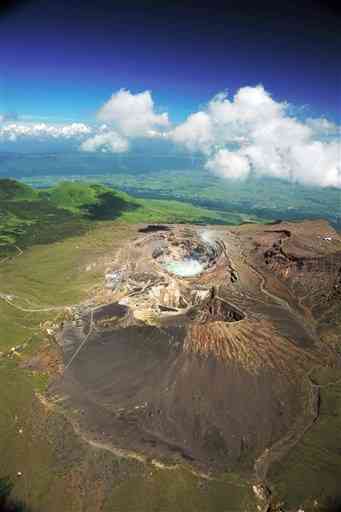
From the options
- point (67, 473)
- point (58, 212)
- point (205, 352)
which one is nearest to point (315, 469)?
point (205, 352)

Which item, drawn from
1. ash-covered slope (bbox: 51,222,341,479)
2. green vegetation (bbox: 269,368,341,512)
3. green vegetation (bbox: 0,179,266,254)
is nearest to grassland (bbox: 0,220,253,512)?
ash-covered slope (bbox: 51,222,341,479)

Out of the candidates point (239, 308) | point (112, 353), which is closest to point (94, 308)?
point (112, 353)

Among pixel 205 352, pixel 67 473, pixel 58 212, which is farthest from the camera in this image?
pixel 58 212

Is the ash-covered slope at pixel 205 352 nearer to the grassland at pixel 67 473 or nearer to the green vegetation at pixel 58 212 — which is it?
the grassland at pixel 67 473

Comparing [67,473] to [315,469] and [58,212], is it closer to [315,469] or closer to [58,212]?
[315,469]

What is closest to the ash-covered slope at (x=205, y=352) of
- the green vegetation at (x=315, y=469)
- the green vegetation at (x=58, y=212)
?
the green vegetation at (x=315, y=469)

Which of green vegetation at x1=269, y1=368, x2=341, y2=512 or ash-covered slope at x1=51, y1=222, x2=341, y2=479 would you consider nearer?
green vegetation at x1=269, y1=368, x2=341, y2=512

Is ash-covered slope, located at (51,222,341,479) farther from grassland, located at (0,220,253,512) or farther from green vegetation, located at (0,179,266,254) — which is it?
green vegetation, located at (0,179,266,254)

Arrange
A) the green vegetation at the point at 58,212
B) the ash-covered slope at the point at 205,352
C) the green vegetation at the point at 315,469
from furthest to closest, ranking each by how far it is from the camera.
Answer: the green vegetation at the point at 58,212
the ash-covered slope at the point at 205,352
the green vegetation at the point at 315,469

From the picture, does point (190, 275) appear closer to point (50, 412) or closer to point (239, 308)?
point (239, 308)
